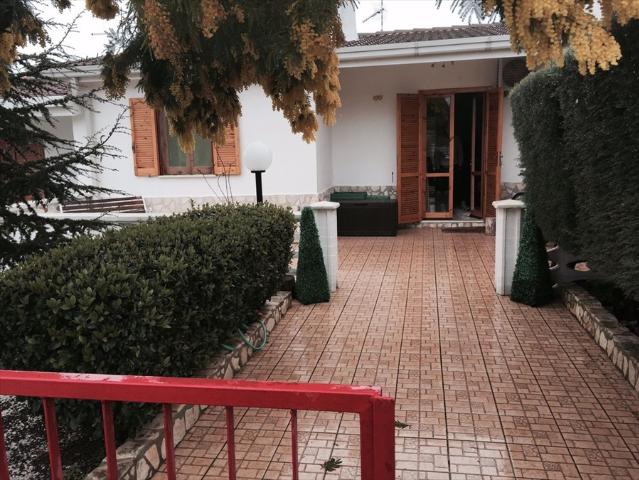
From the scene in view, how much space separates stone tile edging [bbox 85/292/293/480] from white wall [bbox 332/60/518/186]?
294 inches

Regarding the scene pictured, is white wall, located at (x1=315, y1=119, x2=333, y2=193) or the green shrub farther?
white wall, located at (x1=315, y1=119, x2=333, y2=193)

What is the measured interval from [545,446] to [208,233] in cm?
298

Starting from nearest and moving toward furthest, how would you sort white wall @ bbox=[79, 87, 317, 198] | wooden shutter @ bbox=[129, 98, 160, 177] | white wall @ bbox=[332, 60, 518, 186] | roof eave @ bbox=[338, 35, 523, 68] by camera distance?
1. roof eave @ bbox=[338, 35, 523, 68]
2. white wall @ bbox=[79, 87, 317, 198]
3. wooden shutter @ bbox=[129, 98, 160, 177]
4. white wall @ bbox=[332, 60, 518, 186]

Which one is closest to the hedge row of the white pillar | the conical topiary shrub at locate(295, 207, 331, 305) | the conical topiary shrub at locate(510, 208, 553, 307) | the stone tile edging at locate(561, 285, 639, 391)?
the conical topiary shrub at locate(510, 208, 553, 307)

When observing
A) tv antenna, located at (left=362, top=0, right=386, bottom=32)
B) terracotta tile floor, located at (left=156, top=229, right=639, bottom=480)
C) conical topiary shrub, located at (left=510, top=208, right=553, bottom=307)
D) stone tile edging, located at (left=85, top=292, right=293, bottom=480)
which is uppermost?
tv antenna, located at (left=362, top=0, right=386, bottom=32)

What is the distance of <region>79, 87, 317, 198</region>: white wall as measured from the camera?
10539mm

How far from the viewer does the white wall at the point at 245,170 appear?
10.5 meters

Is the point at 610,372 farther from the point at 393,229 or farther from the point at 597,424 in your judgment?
the point at 393,229

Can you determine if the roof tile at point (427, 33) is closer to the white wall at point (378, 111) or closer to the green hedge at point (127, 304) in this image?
the white wall at point (378, 111)

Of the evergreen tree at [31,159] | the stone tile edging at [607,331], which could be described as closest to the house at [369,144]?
the evergreen tree at [31,159]

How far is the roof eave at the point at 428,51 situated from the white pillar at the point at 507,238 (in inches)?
161

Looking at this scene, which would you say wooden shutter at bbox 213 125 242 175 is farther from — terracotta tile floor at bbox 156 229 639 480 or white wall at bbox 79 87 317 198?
terracotta tile floor at bbox 156 229 639 480

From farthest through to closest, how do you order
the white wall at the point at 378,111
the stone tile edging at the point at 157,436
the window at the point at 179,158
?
the white wall at the point at 378,111 → the window at the point at 179,158 → the stone tile edging at the point at 157,436

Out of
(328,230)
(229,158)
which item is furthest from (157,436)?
(229,158)
